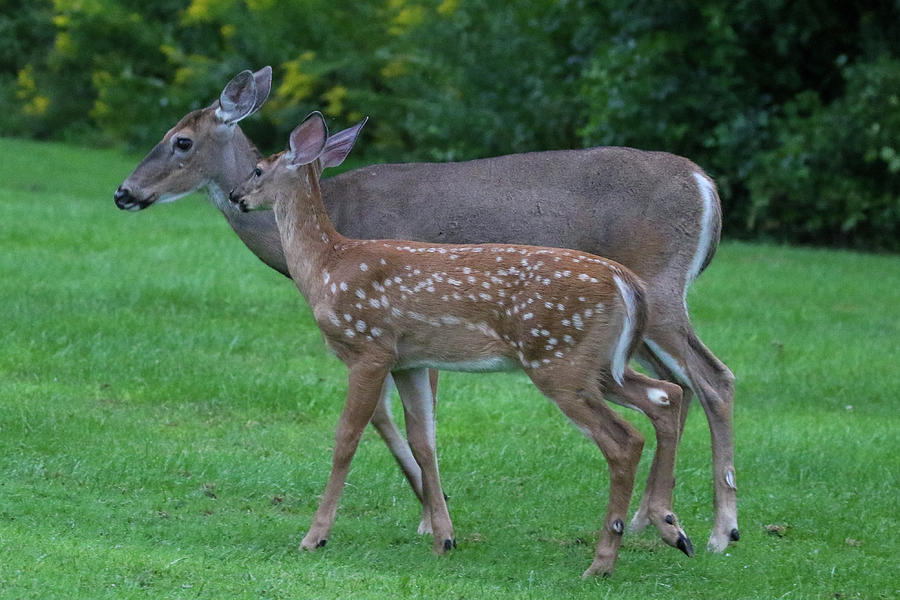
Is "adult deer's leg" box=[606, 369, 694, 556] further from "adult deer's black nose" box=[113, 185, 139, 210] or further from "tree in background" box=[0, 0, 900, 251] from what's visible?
"tree in background" box=[0, 0, 900, 251]

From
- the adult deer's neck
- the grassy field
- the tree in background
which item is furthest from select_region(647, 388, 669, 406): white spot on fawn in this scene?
the tree in background

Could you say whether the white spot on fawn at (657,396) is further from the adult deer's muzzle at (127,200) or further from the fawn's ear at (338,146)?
the adult deer's muzzle at (127,200)

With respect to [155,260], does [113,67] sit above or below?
below

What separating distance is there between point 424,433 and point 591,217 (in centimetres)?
141

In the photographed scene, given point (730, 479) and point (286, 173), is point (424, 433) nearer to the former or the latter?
point (286, 173)

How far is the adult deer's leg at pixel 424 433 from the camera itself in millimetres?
6309

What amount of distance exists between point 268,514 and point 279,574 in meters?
1.22

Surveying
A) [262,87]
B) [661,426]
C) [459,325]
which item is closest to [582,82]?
[262,87]

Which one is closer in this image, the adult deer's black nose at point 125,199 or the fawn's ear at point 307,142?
the fawn's ear at point 307,142

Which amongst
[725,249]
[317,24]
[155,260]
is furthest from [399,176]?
[317,24]

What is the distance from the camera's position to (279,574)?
5.47 m

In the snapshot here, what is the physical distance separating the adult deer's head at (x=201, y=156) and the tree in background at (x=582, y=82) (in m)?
9.91

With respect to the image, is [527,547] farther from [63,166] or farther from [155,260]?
[63,166]

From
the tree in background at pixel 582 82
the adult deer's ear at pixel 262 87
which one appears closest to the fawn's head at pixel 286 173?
the adult deer's ear at pixel 262 87
